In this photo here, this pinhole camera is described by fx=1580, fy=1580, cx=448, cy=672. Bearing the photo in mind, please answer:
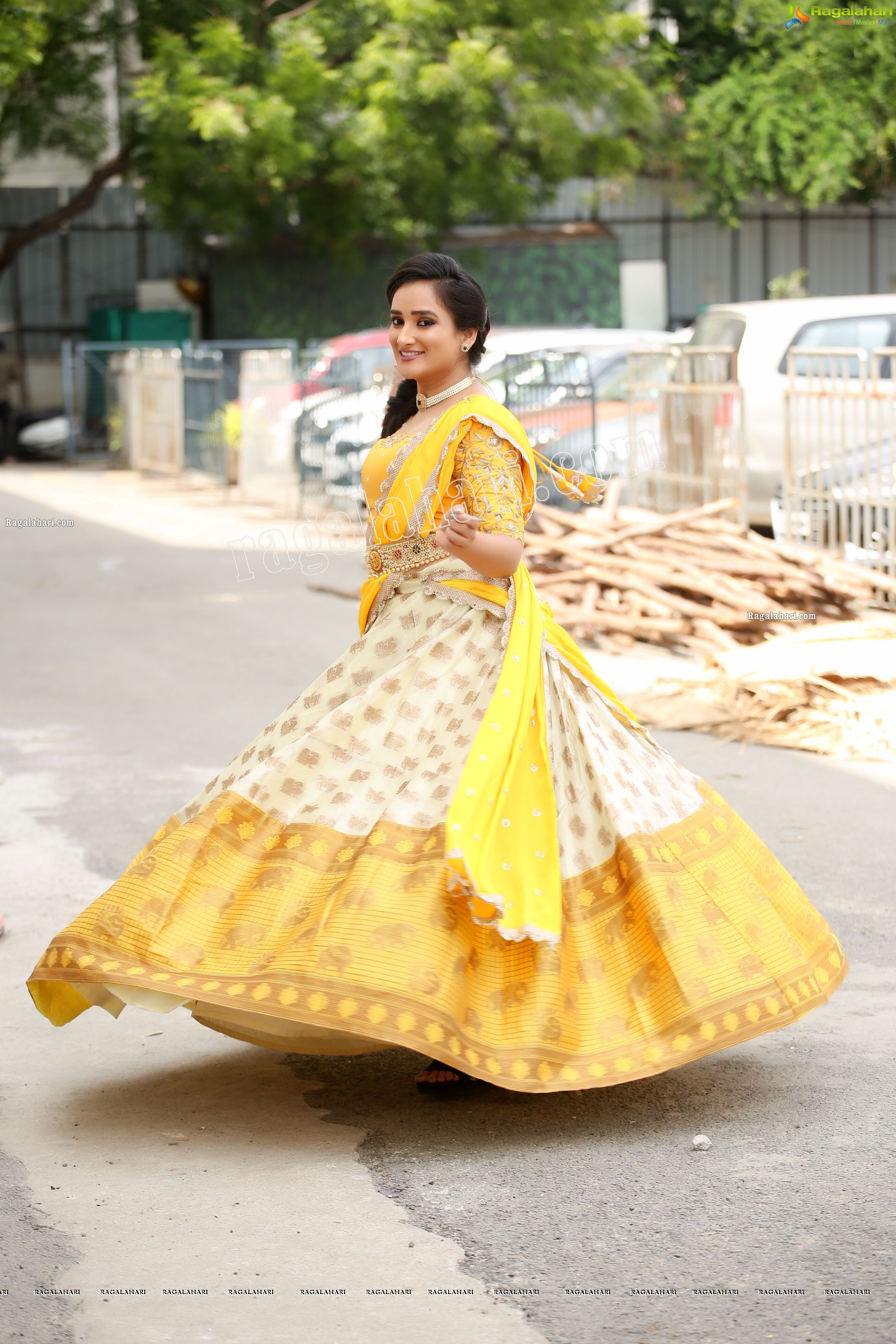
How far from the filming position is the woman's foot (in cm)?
358

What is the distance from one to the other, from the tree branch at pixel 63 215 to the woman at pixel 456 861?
2391 centimetres

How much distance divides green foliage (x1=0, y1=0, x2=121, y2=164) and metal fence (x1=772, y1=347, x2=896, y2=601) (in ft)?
54.4

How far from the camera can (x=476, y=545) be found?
338cm

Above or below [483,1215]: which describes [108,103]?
above

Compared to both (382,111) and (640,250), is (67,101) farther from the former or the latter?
(640,250)

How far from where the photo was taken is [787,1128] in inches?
135

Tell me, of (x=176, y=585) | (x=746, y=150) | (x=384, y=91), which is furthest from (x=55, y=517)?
(x=746, y=150)

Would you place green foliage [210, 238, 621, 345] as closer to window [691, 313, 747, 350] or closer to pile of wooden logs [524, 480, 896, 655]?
window [691, 313, 747, 350]

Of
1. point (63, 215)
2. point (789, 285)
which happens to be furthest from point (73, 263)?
point (789, 285)

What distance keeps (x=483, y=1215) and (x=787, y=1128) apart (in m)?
0.79

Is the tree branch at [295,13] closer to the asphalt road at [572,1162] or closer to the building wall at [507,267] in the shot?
the building wall at [507,267]

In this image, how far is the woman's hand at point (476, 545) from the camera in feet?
11.0

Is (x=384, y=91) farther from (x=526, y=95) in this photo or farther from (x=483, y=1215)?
(x=483, y=1215)

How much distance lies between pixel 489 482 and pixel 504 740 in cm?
58
